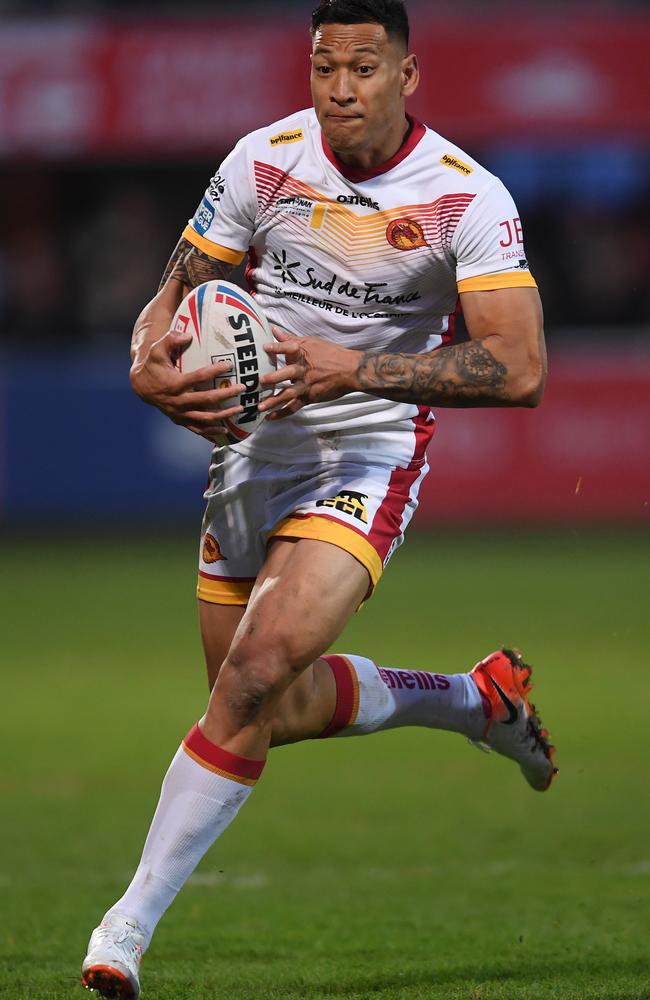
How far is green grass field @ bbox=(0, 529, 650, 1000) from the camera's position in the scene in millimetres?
4746

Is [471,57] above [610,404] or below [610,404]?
above

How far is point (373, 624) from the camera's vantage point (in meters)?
11.1

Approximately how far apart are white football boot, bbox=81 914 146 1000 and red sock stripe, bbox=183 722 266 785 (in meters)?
0.48

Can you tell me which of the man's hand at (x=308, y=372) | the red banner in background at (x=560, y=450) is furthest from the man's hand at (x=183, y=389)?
the red banner in background at (x=560, y=450)

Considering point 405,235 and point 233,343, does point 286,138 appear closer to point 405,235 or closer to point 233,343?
point 405,235

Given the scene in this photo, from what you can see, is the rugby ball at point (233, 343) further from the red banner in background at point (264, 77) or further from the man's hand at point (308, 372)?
the red banner in background at point (264, 77)

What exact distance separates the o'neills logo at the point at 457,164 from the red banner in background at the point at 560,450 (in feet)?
34.3

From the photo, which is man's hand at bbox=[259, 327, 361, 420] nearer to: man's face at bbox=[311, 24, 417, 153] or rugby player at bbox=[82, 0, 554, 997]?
rugby player at bbox=[82, 0, 554, 997]

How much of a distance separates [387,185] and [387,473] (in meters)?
0.84

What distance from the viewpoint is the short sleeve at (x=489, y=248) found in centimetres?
451

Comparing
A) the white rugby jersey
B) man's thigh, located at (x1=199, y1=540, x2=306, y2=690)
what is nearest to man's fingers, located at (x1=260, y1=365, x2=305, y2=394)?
the white rugby jersey

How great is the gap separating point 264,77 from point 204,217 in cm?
1070

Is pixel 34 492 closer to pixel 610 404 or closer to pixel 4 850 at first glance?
pixel 610 404

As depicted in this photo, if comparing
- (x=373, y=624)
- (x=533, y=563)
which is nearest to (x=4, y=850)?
(x=373, y=624)
